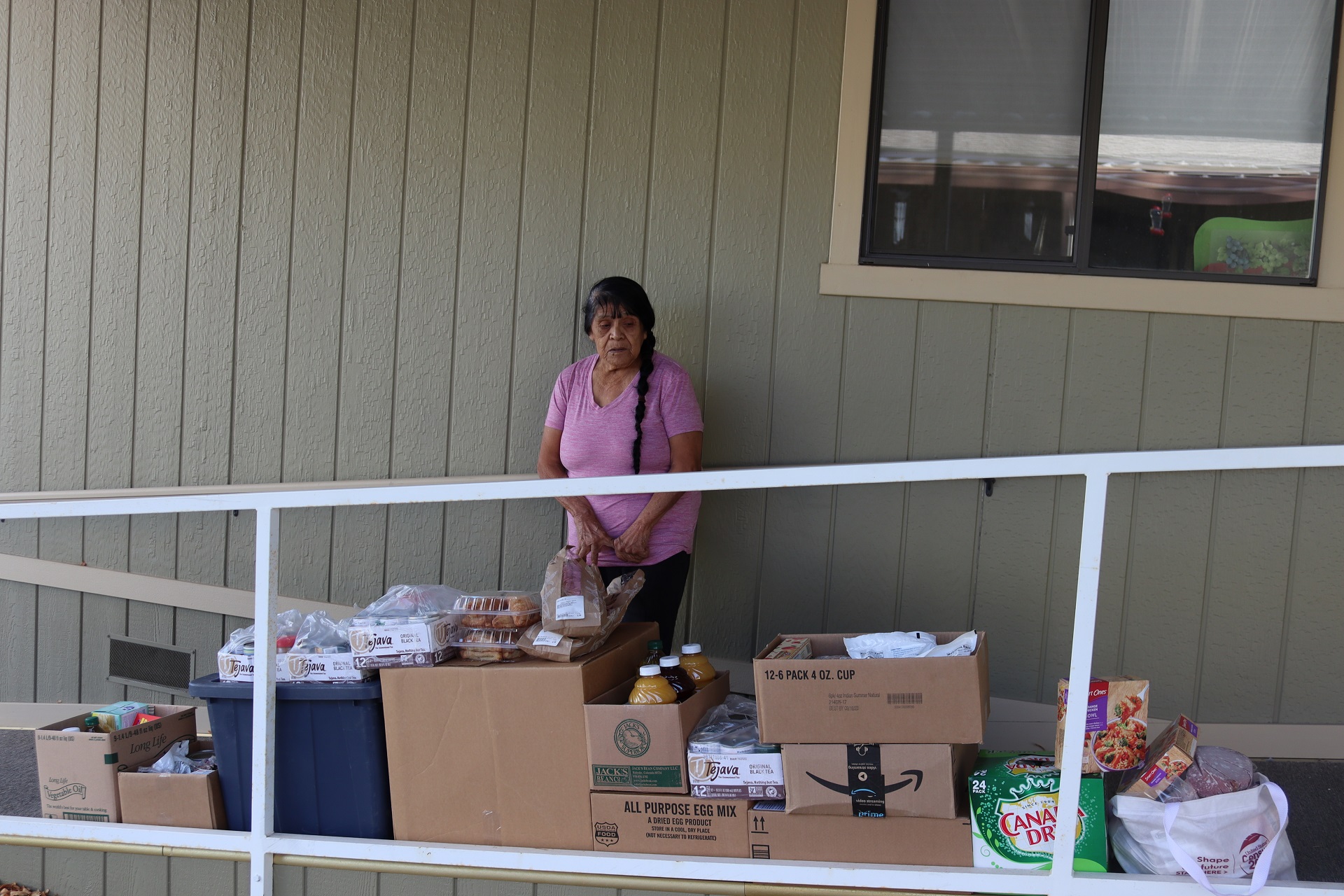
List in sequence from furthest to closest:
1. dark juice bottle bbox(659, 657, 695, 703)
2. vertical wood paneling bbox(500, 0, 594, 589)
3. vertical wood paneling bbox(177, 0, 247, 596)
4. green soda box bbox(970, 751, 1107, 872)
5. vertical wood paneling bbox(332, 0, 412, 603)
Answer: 1. vertical wood paneling bbox(177, 0, 247, 596)
2. vertical wood paneling bbox(332, 0, 412, 603)
3. vertical wood paneling bbox(500, 0, 594, 589)
4. dark juice bottle bbox(659, 657, 695, 703)
5. green soda box bbox(970, 751, 1107, 872)

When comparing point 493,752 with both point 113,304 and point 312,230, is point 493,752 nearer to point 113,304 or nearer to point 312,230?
point 312,230

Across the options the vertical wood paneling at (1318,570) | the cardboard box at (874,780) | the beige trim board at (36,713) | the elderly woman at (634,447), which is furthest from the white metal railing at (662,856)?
the beige trim board at (36,713)

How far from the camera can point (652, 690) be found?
2109 millimetres

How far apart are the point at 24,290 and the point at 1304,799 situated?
4474 millimetres

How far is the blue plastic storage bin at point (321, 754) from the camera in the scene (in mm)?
2238

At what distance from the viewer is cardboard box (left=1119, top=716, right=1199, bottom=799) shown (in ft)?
6.40

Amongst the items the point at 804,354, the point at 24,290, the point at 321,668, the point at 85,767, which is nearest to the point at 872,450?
the point at 804,354

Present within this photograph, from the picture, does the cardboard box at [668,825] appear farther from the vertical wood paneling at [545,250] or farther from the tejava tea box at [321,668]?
the vertical wood paneling at [545,250]

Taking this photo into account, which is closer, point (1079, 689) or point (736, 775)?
point (1079, 689)

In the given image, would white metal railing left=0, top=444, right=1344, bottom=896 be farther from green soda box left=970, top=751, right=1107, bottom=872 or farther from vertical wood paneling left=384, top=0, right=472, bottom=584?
vertical wood paneling left=384, top=0, right=472, bottom=584

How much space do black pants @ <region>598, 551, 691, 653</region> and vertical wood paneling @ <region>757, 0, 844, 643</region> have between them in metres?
0.38

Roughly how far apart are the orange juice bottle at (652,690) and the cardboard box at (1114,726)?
79 centimetres

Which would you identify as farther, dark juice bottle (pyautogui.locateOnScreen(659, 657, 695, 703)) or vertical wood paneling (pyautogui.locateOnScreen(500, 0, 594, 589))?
vertical wood paneling (pyautogui.locateOnScreen(500, 0, 594, 589))

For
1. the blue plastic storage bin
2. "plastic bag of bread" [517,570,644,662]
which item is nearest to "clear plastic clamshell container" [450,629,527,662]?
"plastic bag of bread" [517,570,644,662]
